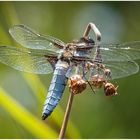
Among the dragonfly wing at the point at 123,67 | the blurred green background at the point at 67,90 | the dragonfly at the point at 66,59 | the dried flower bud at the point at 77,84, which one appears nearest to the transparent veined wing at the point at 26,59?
the dragonfly at the point at 66,59

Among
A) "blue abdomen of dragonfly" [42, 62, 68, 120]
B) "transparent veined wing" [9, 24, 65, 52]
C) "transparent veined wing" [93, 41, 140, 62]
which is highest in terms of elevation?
"transparent veined wing" [9, 24, 65, 52]

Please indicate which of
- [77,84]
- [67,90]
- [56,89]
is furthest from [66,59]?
[67,90]

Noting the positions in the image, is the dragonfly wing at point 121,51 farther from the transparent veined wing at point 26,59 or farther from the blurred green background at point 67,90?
the blurred green background at point 67,90

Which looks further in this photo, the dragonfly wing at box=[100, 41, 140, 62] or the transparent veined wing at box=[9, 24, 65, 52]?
the transparent veined wing at box=[9, 24, 65, 52]

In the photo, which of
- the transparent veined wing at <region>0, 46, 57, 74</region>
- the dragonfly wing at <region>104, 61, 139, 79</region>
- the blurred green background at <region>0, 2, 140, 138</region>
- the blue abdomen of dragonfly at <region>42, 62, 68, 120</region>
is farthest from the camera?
the blurred green background at <region>0, 2, 140, 138</region>

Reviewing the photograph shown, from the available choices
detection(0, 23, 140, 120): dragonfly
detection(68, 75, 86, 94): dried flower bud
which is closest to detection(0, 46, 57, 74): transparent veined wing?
detection(0, 23, 140, 120): dragonfly

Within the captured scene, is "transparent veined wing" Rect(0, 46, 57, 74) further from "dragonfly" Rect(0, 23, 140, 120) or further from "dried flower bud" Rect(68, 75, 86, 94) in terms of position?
"dried flower bud" Rect(68, 75, 86, 94)
